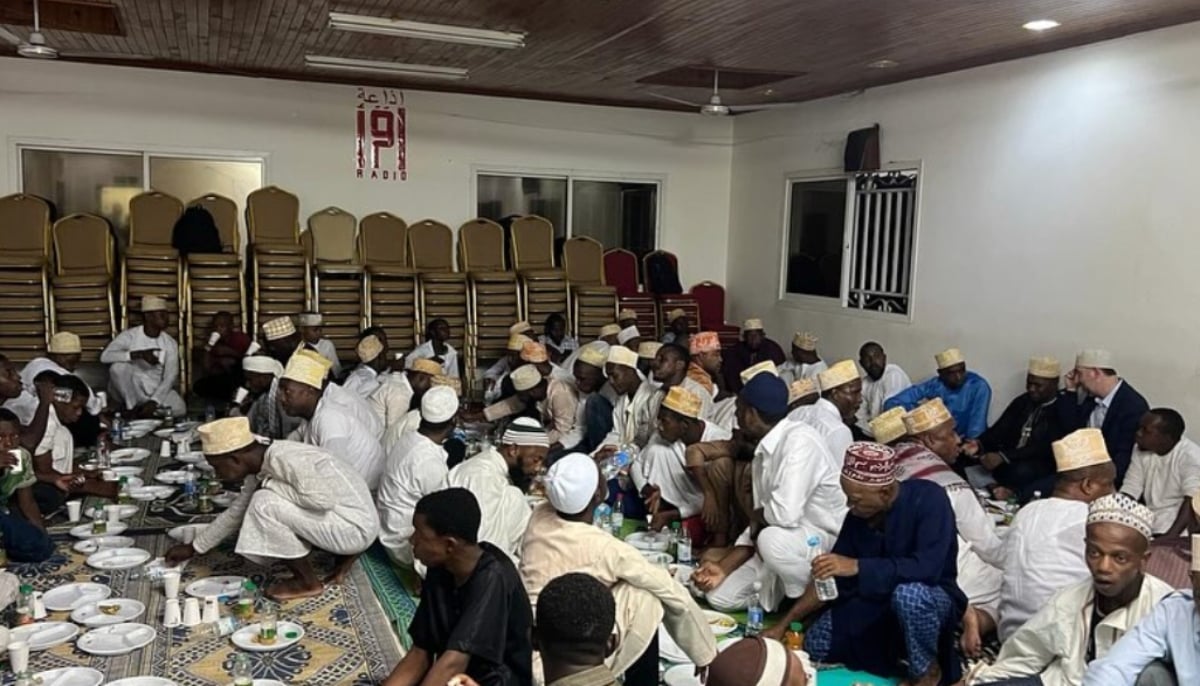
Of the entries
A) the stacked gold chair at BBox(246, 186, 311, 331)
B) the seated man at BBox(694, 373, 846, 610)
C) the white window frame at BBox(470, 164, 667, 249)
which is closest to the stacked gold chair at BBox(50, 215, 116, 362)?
the stacked gold chair at BBox(246, 186, 311, 331)

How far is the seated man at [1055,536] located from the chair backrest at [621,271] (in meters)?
6.97

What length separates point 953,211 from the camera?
7.65 meters

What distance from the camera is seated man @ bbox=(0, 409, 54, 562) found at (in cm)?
427

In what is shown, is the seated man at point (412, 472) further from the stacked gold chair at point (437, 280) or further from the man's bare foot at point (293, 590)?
the stacked gold chair at point (437, 280)

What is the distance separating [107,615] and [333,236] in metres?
5.85

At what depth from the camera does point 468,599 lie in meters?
2.52

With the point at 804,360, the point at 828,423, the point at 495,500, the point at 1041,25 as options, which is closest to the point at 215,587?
the point at 495,500

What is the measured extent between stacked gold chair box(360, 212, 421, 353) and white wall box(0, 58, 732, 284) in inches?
15.3

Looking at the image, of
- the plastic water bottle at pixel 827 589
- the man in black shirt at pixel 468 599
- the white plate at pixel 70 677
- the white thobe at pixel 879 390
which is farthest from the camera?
the white thobe at pixel 879 390

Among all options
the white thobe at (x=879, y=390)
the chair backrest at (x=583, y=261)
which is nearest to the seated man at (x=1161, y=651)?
the white thobe at (x=879, y=390)

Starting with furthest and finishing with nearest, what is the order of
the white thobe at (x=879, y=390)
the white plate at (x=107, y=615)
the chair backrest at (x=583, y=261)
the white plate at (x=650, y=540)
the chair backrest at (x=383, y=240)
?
1. the chair backrest at (x=583, y=261)
2. the chair backrest at (x=383, y=240)
3. the white thobe at (x=879, y=390)
4. the white plate at (x=650, y=540)
5. the white plate at (x=107, y=615)

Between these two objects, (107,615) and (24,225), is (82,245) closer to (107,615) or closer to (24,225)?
(24,225)

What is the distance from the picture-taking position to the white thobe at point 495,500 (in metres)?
3.91

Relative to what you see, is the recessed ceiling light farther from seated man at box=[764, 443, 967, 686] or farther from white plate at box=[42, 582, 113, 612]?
white plate at box=[42, 582, 113, 612]
